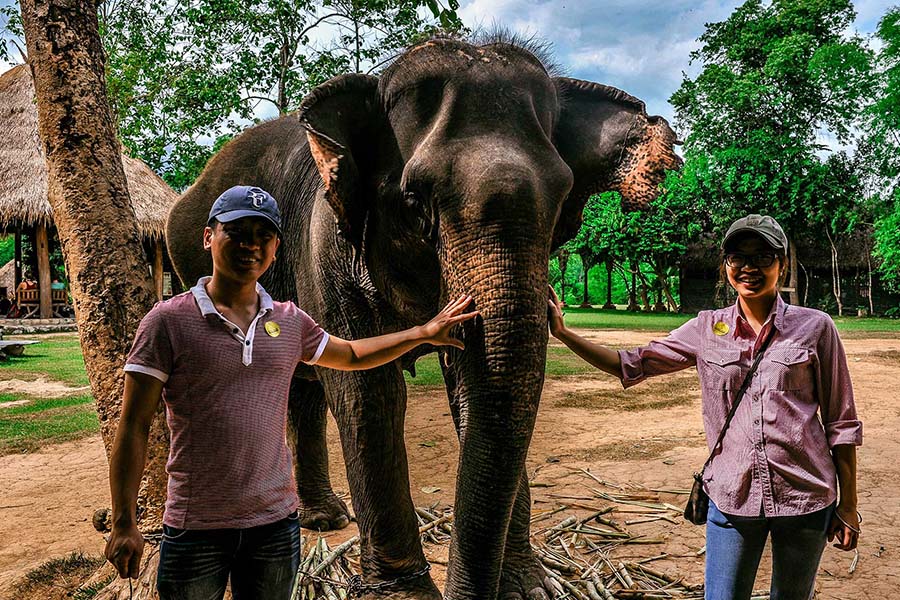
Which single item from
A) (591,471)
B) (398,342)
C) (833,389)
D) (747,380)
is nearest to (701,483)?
(747,380)

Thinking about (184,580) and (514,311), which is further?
(514,311)

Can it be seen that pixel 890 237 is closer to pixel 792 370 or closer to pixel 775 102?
pixel 775 102

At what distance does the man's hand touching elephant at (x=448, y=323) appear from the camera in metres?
2.24

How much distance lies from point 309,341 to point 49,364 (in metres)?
12.2

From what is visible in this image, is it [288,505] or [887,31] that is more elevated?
[887,31]

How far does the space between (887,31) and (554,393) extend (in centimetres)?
2188

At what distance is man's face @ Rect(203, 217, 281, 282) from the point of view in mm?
1840

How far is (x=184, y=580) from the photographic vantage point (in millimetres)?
1720

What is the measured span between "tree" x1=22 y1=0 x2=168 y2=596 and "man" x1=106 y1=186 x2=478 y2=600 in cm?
135

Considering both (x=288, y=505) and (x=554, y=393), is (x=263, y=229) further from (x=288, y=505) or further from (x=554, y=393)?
(x=554, y=393)

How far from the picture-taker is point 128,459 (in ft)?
5.66

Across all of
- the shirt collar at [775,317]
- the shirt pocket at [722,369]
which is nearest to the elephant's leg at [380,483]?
the shirt pocket at [722,369]

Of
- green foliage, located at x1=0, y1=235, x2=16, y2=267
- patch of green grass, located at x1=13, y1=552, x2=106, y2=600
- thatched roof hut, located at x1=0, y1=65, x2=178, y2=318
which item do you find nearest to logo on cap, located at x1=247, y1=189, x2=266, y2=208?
patch of green grass, located at x1=13, y1=552, x2=106, y2=600

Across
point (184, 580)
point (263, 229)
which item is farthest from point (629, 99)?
point (184, 580)
